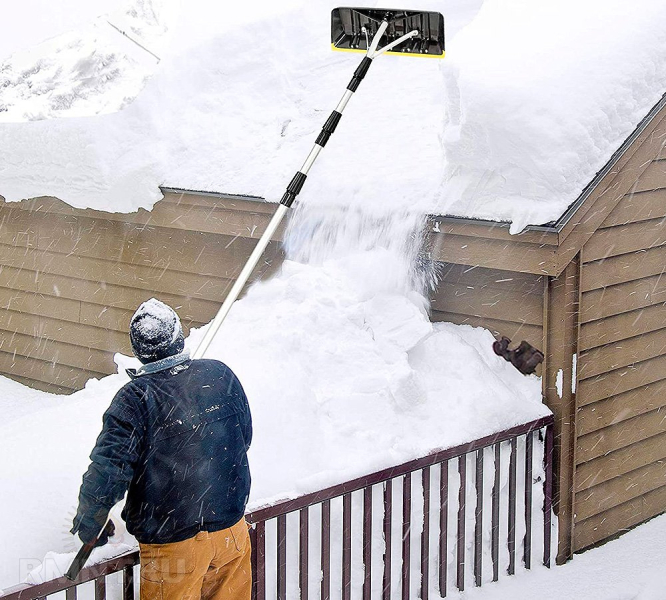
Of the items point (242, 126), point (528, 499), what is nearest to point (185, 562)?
point (528, 499)

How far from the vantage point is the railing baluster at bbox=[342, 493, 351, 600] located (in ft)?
14.2

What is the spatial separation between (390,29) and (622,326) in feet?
7.06

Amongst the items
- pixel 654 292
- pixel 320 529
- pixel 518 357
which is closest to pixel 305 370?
pixel 320 529

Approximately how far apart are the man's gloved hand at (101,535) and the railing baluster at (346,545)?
1153mm

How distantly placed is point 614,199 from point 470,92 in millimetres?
967

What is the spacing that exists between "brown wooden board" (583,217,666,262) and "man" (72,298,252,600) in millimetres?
2507

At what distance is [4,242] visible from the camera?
841 cm

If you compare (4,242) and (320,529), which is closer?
(320,529)

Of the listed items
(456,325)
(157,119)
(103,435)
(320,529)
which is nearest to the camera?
(103,435)

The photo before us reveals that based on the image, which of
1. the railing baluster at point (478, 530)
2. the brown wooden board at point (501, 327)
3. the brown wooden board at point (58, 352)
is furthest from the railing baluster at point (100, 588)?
the brown wooden board at point (58, 352)

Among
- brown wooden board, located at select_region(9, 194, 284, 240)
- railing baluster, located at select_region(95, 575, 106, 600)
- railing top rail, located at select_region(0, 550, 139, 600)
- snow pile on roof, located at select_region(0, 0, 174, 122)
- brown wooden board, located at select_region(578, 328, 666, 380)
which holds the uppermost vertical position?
snow pile on roof, located at select_region(0, 0, 174, 122)

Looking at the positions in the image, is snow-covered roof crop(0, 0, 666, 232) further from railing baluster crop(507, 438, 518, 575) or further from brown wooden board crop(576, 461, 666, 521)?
brown wooden board crop(576, 461, 666, 521)

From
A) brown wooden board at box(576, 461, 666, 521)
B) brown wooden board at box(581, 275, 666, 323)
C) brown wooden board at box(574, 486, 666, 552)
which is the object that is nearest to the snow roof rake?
brown wooden board at box(581, 275, 666, 323)

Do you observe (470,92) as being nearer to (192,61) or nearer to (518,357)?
(518,357)
